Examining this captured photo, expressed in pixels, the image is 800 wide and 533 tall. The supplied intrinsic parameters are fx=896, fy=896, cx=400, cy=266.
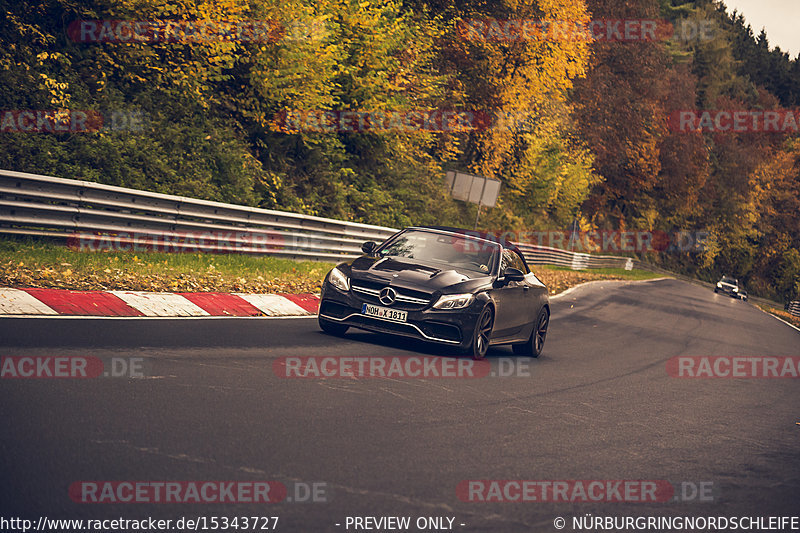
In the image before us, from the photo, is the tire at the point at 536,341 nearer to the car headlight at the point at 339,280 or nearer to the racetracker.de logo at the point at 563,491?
the car headlight at the point at 339,280

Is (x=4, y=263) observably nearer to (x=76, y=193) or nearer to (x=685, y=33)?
(x=76, y=193)

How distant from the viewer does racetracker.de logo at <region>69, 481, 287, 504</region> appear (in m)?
4.45

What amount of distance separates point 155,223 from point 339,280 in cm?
659

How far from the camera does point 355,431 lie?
6.42m

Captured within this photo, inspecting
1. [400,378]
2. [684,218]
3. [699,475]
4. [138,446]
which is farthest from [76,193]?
[684,218]

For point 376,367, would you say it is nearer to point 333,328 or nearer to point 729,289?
point 333,328

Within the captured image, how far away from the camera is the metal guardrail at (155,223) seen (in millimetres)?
13508

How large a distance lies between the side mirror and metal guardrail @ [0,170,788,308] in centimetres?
700

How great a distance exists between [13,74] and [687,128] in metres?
65.4

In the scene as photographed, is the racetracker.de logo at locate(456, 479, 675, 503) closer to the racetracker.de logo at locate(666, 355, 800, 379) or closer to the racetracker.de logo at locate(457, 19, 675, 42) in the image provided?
the racetracker.de logo at locate(666, 355, 800, 379)

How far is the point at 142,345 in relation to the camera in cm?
887

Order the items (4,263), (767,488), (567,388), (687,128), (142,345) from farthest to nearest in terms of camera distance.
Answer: (687,128) < (4,263) < (567,388) < (142,345) < (767,488)

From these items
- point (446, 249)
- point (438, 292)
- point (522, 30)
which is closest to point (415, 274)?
point (438, 292)

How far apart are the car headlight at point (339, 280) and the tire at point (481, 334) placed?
160 centimetres
